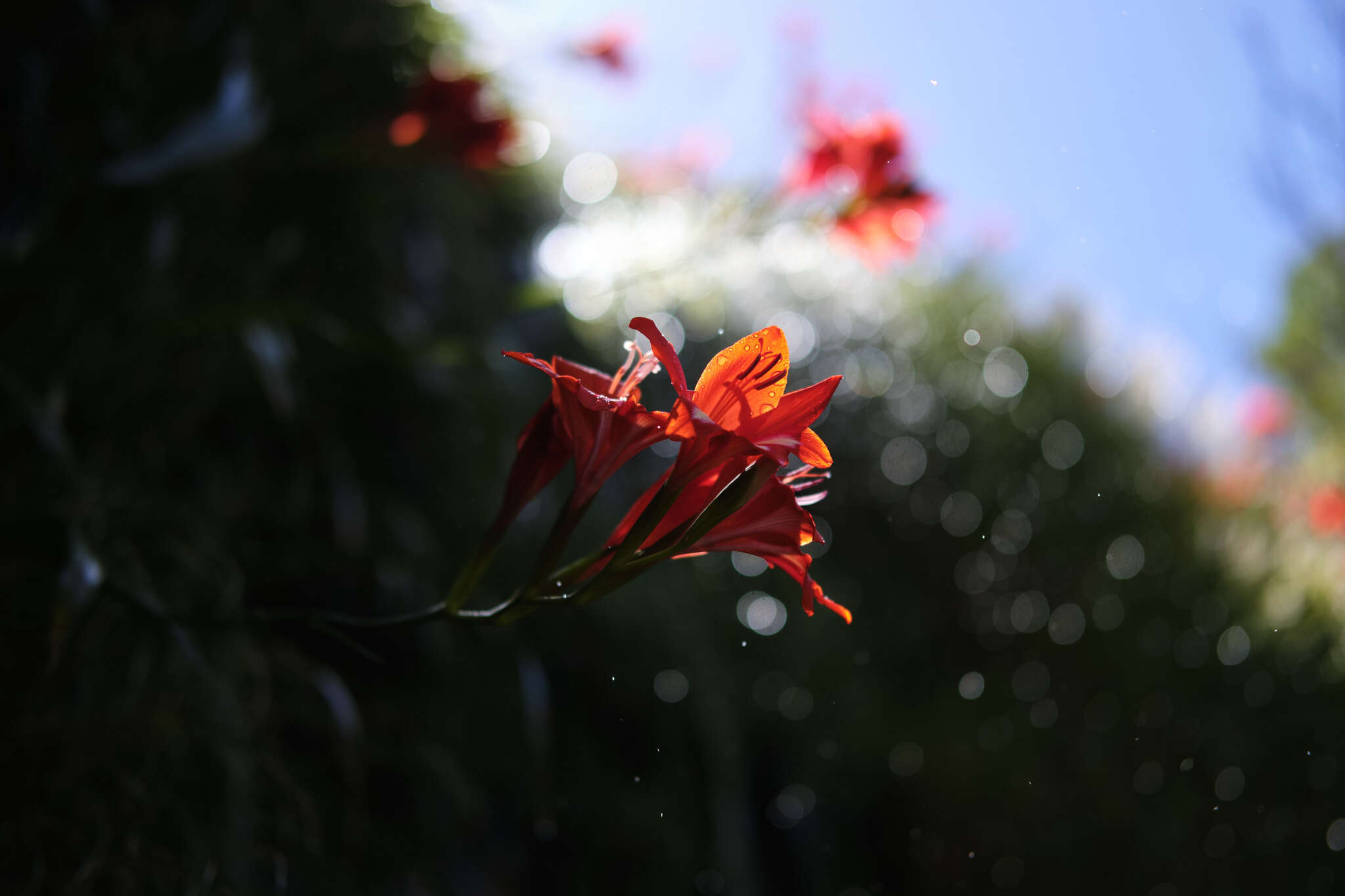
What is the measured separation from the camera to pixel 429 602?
0.75 m

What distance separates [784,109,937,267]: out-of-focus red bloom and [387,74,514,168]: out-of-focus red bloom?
0.99 feet

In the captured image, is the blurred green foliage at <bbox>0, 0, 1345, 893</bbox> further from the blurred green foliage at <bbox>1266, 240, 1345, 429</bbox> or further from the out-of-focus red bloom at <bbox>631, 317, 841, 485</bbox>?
the blurred green foliage at <bbox>1266, 240, 1345, 429</bbox>

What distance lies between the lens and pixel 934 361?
5.06ft

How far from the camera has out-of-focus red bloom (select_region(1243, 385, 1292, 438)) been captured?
121cm

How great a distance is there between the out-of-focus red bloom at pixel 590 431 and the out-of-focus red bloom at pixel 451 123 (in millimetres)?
579

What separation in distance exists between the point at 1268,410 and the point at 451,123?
1.23m

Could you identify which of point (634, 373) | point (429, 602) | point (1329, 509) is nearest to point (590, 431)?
point (634, 373)

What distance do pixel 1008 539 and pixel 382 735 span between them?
1039 millimetres

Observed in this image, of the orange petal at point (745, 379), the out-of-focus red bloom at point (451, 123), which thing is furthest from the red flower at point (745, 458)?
the out-of-focus red bloom at point (451, 123)

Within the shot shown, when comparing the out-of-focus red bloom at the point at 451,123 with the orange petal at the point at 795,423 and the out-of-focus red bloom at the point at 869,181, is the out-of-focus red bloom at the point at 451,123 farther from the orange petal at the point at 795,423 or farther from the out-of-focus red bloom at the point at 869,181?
the orange petal at the point at 795,423

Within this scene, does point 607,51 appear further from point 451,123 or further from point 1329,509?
point 1329,509

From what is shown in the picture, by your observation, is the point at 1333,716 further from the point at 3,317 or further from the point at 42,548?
the point at 3,317

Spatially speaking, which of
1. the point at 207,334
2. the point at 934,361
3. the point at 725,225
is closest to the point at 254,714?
the point at 207,334

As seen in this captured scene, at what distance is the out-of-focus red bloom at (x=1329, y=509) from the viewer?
1.14 m
